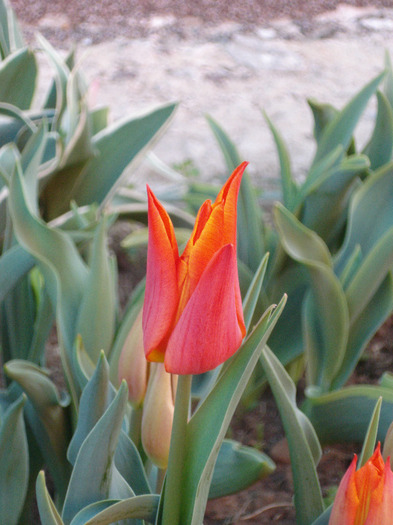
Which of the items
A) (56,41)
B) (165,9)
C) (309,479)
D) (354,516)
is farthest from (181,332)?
(165,9)

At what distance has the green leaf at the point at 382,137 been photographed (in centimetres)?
122

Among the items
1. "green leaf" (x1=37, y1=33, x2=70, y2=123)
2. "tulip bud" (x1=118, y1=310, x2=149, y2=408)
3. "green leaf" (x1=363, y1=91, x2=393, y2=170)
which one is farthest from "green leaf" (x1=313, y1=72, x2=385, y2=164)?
"tulip bud" (x1=118, y1=310, x2=149, y2=408)

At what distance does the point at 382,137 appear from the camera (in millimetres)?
1289

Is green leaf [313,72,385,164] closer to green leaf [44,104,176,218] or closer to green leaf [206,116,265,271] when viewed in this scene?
green leaf [206,116,265,271]

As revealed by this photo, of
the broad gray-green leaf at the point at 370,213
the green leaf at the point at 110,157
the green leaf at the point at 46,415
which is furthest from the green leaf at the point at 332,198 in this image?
the green leaf at the point at 46,415

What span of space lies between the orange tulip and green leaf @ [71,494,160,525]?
209mm

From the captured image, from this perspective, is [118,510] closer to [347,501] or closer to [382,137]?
[347,501]

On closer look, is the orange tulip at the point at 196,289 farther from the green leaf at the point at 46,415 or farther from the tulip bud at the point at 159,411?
the green leaf at the point at 46,415

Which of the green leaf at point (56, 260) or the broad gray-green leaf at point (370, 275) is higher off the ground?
the green leaf at point (56, 260)

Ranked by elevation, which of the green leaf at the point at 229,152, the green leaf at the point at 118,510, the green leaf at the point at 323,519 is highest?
the green leaf at the point at 118,510

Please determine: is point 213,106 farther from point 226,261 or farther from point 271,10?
point 226,261

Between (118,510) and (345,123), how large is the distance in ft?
2.96

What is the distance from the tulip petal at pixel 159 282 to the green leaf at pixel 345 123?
0.89m

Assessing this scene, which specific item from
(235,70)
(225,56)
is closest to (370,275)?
(235,70)
